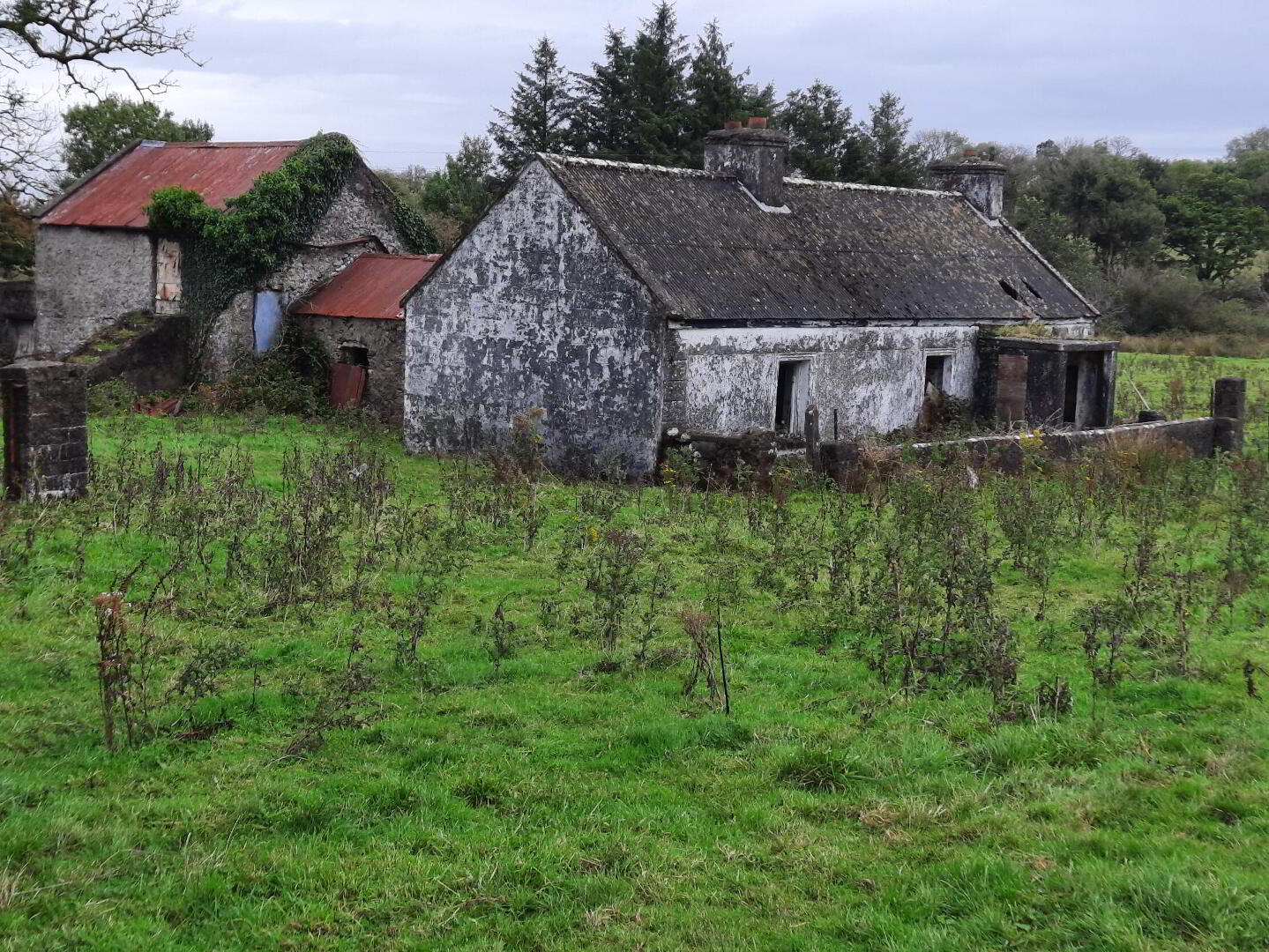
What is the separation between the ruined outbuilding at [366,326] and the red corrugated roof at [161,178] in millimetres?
3225

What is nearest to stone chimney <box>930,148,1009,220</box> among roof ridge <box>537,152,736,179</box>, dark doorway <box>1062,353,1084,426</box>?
dark doorway <box>1062,353,1084,426</box>

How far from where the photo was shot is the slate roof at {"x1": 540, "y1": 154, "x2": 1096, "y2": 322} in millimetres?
18875

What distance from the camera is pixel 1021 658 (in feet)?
27.3

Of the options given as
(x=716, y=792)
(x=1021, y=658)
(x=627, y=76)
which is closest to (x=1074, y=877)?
(x=716, y=792)

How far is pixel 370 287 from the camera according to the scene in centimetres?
2666

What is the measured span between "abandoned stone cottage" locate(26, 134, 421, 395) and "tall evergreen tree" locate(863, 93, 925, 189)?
2614 cm

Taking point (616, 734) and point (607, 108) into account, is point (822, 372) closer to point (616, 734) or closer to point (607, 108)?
point (616, 734)

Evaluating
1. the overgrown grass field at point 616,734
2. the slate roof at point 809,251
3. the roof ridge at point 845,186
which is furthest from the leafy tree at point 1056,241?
the overgrown grass field at point 616,734

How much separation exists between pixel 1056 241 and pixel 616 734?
47.4m

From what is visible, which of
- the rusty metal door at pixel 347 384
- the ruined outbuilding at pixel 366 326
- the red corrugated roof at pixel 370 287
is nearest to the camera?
the ruined outbuilding at pixel 366 326

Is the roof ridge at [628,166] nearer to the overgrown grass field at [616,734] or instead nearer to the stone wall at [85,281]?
the overgrown grass field at [616,734]

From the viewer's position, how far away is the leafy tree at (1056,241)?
4881cm

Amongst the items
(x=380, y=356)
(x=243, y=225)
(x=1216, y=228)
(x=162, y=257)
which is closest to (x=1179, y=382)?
(x=380, y=356)

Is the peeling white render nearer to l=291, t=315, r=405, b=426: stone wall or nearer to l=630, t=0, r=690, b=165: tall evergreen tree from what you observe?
l=291, t=315, r=405, b=426: stone wall
